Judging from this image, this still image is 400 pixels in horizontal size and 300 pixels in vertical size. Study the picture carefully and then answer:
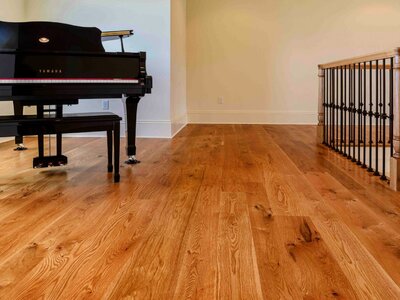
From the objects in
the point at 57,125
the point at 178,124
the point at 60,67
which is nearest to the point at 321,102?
the point at 178,124

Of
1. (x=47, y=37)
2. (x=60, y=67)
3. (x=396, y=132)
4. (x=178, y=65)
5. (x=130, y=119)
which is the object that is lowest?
(x=396, y=132)

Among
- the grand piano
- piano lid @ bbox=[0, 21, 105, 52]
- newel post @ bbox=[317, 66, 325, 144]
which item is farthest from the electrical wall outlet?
newel post @ bbox=[317, 66, 325, 144]

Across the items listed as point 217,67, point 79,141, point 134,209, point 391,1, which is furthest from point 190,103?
point 134,209

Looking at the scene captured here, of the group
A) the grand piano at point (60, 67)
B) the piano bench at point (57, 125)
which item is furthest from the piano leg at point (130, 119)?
the piano bench at point (57, 125)

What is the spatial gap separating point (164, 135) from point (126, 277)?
149 inches

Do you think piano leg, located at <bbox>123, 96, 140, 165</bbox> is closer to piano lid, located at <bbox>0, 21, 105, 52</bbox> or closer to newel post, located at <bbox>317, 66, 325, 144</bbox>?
piano lid, located at <bbox>0, 21, 105, 52</bbox>

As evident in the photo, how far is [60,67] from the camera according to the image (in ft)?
9.14

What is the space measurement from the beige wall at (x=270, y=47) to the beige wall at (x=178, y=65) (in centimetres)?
46

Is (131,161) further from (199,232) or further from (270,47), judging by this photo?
(270,47)

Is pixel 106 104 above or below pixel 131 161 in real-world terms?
above

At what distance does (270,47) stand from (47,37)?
4655 millimetres

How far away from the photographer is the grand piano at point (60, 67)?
264 centimetres

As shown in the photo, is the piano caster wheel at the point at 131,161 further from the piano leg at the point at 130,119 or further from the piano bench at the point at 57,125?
the piano bench at the point at 57,125

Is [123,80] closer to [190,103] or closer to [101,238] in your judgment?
[101,238]
